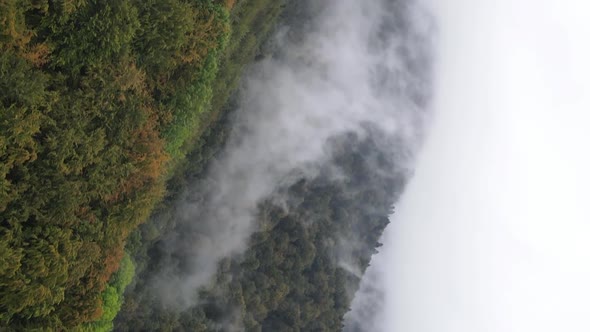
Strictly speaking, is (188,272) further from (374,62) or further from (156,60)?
(374,62)

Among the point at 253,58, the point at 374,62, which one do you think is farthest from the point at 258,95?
the point at 374,62

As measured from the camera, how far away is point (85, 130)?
36.1m

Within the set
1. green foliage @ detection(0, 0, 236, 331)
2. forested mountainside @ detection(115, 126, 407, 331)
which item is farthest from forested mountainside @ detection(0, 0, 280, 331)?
forested mountainside @ detection(115, 126, 407, 331)

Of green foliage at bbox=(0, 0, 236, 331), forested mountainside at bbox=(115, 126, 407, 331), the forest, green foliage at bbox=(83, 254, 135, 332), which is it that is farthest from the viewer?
forested mountainside at bbox=(115, 126, 407, 331)

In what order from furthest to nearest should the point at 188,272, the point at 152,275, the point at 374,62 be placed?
the point at 374,62, the point at 188,272, the point at 152,275

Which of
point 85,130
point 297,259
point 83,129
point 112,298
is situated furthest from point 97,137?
point 297,259

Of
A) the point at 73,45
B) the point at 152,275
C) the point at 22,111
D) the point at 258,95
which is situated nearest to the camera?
the point at 22,111

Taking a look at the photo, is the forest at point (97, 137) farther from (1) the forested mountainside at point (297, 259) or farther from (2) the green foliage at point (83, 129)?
(1) the forested mountainside at point (297, 259)

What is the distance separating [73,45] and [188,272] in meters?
34.2

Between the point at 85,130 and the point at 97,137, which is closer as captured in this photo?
the point at 85,130

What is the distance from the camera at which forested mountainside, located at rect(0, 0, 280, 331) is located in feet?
105

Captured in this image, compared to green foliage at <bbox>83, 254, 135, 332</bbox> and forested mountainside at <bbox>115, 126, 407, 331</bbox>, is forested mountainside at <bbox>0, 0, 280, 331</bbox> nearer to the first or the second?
green foliage at <bbox>83, 254, 135, 332</bbox>

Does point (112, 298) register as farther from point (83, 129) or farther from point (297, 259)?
point (297, 259)

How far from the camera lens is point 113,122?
37.5 meters
